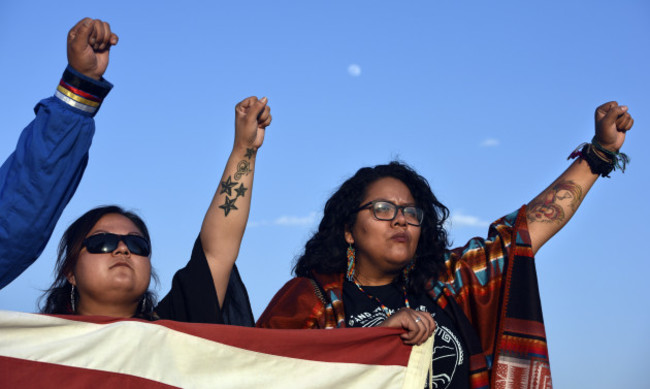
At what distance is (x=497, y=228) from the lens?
15.5 feet

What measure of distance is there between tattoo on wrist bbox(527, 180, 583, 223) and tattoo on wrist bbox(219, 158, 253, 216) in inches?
74.2

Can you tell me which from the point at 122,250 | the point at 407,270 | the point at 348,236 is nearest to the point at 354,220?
the point at 348,236

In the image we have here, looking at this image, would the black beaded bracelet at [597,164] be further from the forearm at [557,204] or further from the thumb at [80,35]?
the thumb at [80,35]

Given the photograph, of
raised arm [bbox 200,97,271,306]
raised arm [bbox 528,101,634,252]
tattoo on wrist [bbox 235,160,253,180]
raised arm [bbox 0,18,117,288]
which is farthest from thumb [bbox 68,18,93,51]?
raised arm [bbox 528,101,634,252]

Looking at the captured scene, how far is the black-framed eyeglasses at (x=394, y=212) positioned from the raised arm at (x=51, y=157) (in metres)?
1.87

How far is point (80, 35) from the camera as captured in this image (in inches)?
135

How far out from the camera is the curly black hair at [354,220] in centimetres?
477

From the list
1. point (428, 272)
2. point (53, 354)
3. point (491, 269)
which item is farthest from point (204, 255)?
point (491, 269)

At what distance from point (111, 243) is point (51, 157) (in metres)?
0.62

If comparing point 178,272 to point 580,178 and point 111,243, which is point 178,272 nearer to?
point 111,243

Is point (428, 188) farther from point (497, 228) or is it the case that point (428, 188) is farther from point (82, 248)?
point (82, 248)

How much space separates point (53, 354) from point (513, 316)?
8.34 feet

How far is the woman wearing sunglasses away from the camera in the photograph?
12.0 ft

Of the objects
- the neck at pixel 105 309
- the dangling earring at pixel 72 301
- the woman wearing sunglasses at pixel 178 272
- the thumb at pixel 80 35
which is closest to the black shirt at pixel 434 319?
the woman wearing sunglasses at pixel 178 272
